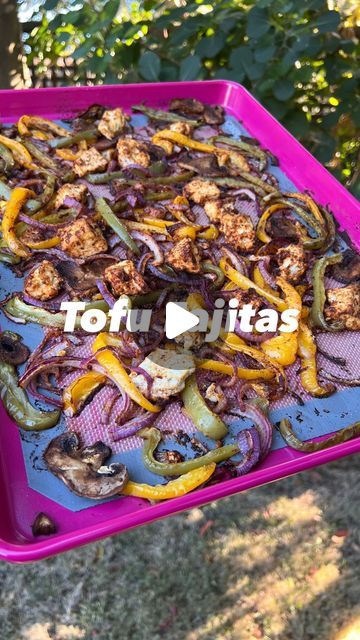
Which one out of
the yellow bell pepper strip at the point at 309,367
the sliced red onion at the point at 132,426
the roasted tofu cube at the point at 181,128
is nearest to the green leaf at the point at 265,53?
the roasted tofu cube at the point at 181,128

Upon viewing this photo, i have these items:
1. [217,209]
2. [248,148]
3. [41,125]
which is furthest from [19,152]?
[248,148]

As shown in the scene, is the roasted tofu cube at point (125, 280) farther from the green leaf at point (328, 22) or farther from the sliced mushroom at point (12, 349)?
the green leaf at point (328, 22)

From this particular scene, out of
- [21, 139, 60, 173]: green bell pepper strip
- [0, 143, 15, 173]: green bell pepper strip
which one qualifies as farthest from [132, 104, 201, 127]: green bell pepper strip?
[0, 143, 15, 173]: green bell pepper strip

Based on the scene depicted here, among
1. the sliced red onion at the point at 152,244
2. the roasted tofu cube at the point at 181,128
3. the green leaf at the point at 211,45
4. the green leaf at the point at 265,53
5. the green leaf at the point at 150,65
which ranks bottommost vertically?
the sliced red onion at the point at 152,244

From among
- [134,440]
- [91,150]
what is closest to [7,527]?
[134,440]

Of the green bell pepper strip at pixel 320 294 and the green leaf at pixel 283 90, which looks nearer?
the green bell pepper strip at pixel 320 294

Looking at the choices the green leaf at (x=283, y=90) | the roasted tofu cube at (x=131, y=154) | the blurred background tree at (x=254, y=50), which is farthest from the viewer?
the green leaf at (x=283, y=90)

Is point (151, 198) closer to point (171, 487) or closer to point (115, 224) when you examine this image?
point (115, 224)
